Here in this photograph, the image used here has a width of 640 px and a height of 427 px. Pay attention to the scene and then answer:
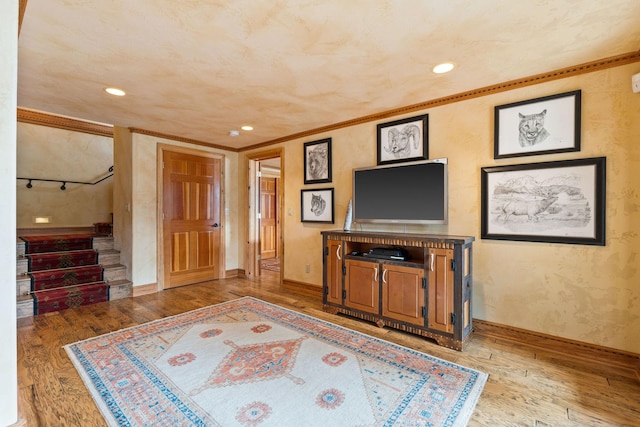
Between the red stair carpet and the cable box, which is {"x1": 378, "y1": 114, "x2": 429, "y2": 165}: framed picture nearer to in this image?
the cable box

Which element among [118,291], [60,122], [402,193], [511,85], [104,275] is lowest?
[118,291]

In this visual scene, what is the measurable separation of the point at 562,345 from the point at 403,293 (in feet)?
4.25

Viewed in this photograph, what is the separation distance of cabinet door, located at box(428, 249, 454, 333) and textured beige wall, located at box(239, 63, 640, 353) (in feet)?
1.65

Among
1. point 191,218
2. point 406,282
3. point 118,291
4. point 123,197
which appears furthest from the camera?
point 191,218

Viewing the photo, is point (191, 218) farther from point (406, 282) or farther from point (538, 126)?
point (538, 126)

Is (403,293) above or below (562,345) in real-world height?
above

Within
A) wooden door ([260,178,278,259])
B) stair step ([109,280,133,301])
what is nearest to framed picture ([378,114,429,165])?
stair step ([109,280,133,301])

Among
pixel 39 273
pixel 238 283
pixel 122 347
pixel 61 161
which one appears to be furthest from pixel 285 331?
pixel 61 161

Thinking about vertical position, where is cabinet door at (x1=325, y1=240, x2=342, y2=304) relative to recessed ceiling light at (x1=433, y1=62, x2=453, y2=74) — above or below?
below

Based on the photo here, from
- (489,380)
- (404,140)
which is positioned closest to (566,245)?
(489,380)

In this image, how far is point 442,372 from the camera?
213cm

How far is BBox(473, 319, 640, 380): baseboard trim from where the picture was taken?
7.21ft

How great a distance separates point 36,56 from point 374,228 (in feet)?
10.9

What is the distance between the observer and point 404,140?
3283 mm
